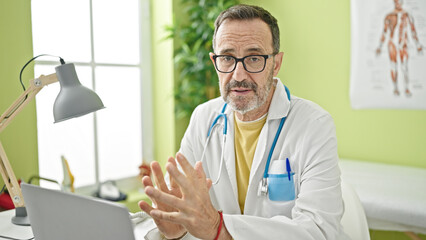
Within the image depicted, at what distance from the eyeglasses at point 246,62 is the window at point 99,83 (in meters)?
1.18

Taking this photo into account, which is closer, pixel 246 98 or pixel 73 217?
pixel 73 217

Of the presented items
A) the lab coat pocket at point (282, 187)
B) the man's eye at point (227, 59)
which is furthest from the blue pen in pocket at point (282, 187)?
the man's eye at point (227, 59)

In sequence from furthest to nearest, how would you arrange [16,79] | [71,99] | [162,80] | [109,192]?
[162,80]
[109,192]
[16,79]
[71,99]

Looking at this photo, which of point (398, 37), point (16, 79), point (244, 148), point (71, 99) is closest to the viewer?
point (71, 99)

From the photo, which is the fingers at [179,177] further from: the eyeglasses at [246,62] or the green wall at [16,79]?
the green wall at [16,79]

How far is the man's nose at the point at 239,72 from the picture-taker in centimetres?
144

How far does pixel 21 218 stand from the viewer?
1.34m

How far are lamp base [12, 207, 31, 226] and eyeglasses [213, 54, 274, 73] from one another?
910 mm

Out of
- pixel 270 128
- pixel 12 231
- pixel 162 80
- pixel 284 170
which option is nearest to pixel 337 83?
pixel 162 80

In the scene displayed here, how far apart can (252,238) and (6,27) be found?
1.77 m

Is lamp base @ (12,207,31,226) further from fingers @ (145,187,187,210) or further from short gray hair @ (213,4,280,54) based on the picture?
short gray hair @ (213,4,280,54)

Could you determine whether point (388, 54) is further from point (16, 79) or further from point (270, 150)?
point (16, 79)

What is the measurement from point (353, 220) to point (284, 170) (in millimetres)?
298

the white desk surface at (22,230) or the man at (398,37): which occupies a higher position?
the man at (398,37)
